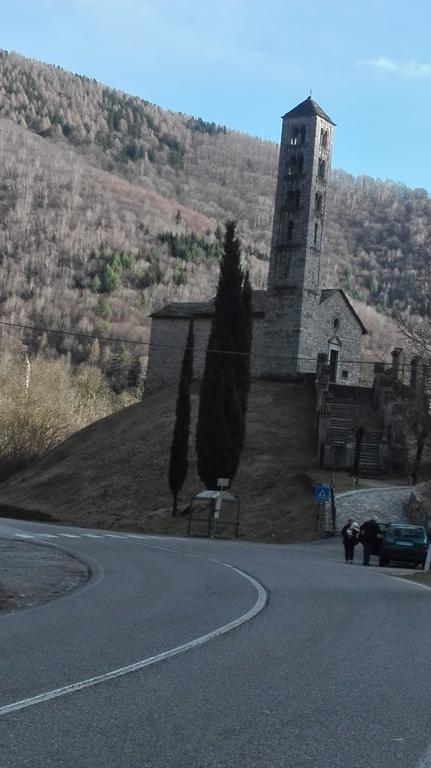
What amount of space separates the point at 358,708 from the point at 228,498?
32.6 meters

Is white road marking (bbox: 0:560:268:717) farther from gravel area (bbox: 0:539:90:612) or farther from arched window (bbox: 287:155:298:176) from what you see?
arched window (bbox: 287:155:298:176)

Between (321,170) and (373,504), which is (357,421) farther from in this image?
(321,170)

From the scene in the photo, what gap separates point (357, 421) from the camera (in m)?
54.1

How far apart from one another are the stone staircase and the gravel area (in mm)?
25377

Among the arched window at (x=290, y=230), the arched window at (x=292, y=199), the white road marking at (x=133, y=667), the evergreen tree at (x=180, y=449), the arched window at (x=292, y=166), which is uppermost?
the arched window at (x=292, y=166)

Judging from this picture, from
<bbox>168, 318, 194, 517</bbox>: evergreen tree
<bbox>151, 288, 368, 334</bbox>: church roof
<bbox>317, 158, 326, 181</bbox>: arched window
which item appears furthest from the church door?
<bbox>168, 318, 194, 517</bbox>: evergreen tree

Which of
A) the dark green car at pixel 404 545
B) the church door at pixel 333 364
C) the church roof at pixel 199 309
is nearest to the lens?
the dark green car at pixel 404 545

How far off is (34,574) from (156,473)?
33.4 meters

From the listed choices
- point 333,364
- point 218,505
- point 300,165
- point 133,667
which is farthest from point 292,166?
point 133,667

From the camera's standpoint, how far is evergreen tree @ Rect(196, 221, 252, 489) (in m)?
45.3

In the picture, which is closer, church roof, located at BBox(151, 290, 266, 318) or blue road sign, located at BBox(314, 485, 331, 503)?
blue road sign, located at BBox(314, 485, 331, 503)

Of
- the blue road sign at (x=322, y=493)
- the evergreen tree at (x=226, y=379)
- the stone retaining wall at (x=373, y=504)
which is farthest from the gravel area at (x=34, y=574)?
the evergreen tree at (x=226, y=379)

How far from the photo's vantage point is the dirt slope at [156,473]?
146 feet

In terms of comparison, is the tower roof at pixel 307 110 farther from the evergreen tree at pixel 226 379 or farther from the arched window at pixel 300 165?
the evergreen tree at pixel 226 379
